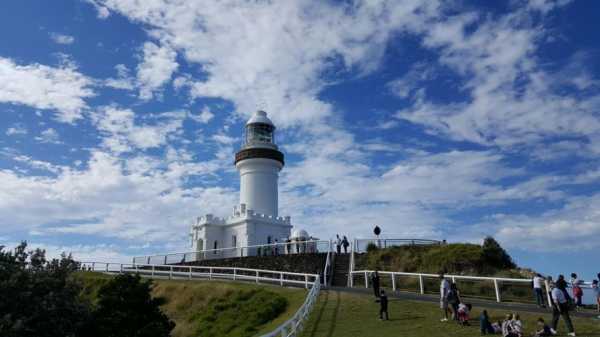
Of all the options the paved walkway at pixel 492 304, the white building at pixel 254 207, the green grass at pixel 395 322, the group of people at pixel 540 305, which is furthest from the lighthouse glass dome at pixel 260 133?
the group of people at pixel 540 305

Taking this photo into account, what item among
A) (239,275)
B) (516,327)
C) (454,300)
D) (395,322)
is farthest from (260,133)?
(516,327)

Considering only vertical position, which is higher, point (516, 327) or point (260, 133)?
point (260, 133)

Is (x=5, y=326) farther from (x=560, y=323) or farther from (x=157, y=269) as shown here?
(x=157, y=269)

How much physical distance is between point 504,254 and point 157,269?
72.7ft

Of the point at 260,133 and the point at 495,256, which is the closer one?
the point at 495,256

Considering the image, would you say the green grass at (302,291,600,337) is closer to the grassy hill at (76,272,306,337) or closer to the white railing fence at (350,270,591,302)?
the grassy hill at (76,272,306,337)

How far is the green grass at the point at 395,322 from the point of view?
13695 mm

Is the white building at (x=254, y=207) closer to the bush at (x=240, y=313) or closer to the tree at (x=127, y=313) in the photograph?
the bush at (x=240, y=313)

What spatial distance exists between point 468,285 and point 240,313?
9.92 meters

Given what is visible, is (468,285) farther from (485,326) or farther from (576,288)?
(485,326)

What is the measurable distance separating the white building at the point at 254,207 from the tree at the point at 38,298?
18377 mm

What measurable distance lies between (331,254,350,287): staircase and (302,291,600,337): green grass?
290 inches

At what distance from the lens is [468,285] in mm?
22188

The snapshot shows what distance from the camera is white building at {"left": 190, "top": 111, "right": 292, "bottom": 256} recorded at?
37406mm
